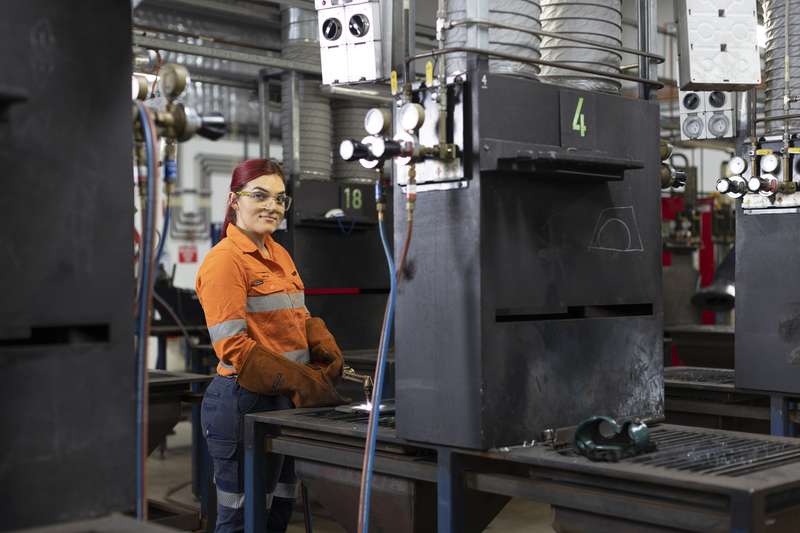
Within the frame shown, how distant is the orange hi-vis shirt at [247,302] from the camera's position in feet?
8.61

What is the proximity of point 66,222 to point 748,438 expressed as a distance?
5.34 feet

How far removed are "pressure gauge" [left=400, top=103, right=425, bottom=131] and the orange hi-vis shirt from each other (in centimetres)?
78

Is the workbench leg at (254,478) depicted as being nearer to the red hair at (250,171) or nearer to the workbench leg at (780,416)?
the red hair at (250,171)

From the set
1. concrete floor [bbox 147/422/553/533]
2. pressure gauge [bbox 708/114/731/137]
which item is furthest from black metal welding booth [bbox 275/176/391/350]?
pressure gauge [bbox 708/114/731/137]

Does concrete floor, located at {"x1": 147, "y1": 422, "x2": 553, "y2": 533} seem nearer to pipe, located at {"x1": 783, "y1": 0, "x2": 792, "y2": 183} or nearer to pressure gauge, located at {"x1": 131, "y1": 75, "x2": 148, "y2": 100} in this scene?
pipe, located at {"x1": 783, "y1": 0, "x2": 792, "y2": 183}

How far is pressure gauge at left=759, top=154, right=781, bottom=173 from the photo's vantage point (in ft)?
10.9

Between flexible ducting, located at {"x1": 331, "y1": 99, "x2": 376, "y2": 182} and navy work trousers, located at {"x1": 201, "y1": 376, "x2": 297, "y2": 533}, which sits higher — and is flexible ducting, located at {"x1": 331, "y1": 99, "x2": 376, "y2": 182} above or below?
above

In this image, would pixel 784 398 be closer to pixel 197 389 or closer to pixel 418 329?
pixel 418 329

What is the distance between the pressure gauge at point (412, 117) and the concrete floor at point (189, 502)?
227 centimetres

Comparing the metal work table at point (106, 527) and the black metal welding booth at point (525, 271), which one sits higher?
the black metal welding booth at point (525, 271)

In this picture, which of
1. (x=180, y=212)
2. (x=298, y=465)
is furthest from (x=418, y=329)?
(x=180, y=212)

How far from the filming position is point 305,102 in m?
4.97

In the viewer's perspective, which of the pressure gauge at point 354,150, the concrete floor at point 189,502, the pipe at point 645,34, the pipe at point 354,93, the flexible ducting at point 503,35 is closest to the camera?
the pressure gauge at point 354,150

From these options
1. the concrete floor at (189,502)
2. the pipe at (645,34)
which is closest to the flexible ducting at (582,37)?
the pipe at (645,34)
